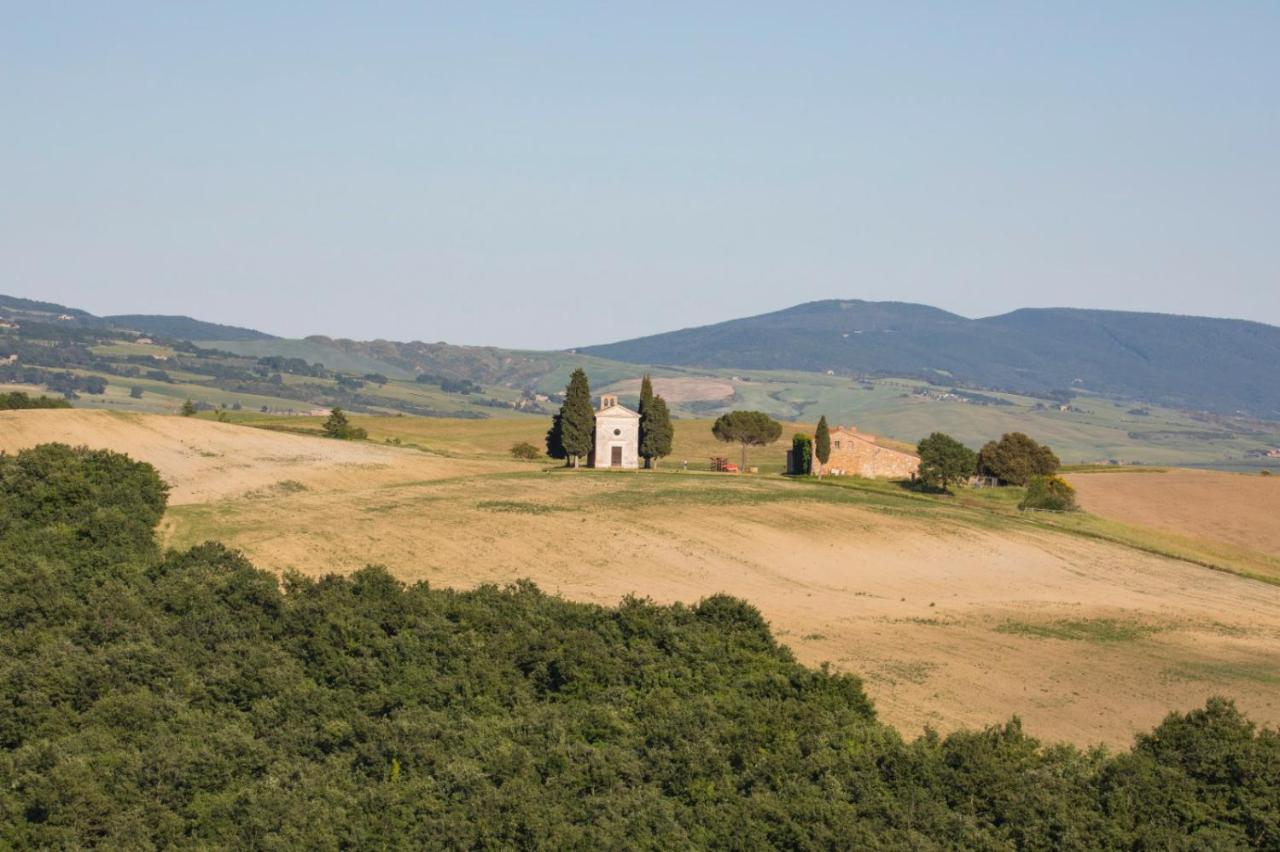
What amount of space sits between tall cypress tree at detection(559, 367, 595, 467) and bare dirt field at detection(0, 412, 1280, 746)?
615 centimetres

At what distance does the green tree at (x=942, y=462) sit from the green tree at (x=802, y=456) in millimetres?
13172

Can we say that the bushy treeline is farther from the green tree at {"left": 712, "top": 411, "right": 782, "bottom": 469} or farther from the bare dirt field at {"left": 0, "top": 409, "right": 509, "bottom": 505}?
the green tree at {"left": 712, "top": 411, "right": 782, "bottom": 469}

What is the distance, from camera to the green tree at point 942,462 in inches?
4557

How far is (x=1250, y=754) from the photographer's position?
1427 inches

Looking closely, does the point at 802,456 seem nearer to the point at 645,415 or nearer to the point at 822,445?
the point at 822,445

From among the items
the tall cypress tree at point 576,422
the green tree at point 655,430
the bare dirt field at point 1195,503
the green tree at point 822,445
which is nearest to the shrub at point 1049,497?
the bare dirt field at point 1195,503

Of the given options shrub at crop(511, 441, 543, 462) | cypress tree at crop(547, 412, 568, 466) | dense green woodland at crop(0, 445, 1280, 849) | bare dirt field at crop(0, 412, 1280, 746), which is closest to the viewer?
dense green woodland at crop(0, 445, 1280, 849)

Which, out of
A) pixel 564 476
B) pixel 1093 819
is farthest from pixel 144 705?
pixel 564 476

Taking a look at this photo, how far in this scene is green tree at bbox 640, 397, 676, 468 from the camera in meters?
122

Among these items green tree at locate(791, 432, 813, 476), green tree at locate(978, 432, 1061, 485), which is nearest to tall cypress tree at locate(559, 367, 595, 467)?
green tree at locate(791, 432, 813, 476)

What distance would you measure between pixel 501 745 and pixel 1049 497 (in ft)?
270

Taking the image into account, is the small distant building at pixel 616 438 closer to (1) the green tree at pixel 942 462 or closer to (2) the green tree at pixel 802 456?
(2) the green tree at pixel 802 456

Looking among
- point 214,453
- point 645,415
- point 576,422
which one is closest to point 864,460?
point 645,415

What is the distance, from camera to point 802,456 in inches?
5123
